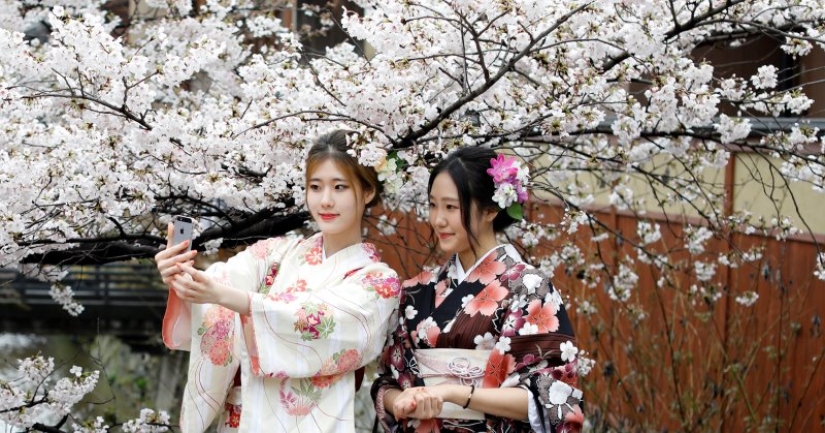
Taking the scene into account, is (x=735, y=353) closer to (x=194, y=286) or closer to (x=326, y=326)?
(x=326, y=326)

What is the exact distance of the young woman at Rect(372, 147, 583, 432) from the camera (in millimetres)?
2861

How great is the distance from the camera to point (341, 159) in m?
3.13

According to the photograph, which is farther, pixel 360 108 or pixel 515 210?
pixel 360 108

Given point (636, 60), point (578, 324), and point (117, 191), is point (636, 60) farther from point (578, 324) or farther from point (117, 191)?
point (578, 324)

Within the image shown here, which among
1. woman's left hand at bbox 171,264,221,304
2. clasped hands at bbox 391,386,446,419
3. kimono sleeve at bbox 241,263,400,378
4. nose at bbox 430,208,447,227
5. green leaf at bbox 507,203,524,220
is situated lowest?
clasped hands at bbox 391,386,446,419

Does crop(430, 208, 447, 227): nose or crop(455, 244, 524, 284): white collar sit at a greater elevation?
crop(430, 208, 447, 227): nose

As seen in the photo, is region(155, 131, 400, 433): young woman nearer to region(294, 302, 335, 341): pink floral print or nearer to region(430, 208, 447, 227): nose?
region(294, 302, 335, 341): pink floral print

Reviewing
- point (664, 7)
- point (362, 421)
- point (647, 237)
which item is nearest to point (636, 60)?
point (664, 7)

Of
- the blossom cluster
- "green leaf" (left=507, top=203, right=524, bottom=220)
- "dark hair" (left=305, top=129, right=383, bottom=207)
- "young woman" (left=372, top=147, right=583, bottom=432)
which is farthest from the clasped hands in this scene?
the blossom cluster

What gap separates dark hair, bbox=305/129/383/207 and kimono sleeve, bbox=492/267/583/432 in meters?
0.58

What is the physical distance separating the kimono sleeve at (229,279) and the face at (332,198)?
22 centimetres

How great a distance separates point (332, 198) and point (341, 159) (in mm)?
122

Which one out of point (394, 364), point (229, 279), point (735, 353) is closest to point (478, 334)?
point (394, 364)

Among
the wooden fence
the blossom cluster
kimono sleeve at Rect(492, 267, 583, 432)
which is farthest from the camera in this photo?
the wooden fence
